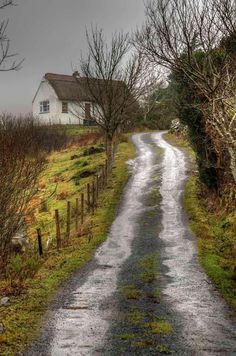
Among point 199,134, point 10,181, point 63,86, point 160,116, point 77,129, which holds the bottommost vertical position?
point 10,181

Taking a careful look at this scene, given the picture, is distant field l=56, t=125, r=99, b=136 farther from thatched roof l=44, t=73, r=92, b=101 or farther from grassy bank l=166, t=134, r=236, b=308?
grassy bank l=166, t=134, r=236, b=308

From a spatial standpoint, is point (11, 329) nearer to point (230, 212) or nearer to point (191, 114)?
point (230, 212)

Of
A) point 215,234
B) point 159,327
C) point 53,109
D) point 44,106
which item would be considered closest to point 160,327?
point 159,327

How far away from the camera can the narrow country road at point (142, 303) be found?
8555 mm

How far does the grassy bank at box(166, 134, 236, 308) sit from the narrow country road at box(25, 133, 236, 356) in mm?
363

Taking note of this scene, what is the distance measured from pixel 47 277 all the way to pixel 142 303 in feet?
11.1

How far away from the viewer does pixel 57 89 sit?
67.1m

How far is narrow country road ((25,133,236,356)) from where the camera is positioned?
8.55 m

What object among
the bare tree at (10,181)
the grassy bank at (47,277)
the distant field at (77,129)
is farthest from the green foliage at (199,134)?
the distant field at (77,129)

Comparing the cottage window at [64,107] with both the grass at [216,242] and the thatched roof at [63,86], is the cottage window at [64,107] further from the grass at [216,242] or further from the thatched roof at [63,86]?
the grass at [216,242]

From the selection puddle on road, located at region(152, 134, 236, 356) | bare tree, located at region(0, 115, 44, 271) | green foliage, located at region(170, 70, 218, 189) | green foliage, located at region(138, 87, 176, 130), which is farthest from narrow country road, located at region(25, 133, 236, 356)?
green foliage, located at region(138, 87, 176, 130)

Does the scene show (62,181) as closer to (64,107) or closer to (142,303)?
(142,303)

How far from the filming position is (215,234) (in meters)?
18.0

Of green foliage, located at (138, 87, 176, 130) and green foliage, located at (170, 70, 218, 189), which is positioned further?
green foliage, located at (138, 87, 176, 130)
